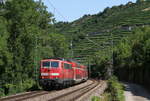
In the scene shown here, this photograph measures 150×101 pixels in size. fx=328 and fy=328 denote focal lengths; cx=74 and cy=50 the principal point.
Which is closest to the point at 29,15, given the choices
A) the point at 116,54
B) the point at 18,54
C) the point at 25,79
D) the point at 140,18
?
the point at 18,54

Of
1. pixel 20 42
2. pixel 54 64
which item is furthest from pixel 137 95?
pixel 20 42

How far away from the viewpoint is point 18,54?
43.2 metres

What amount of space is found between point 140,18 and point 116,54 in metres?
42.4

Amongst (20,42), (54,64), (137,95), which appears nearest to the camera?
(137,95)

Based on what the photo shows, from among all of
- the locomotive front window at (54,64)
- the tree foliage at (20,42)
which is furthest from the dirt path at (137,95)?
the tree foliage at (20,42)

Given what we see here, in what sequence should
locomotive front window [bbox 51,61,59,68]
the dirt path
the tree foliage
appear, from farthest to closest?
the tree foliage, locomotive front window [bbox 51,61,59,68], the dirt path

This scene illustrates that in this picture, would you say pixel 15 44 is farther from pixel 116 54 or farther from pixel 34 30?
pixel 116 54

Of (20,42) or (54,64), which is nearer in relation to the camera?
(54,64)

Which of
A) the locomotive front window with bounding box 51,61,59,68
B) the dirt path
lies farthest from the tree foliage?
the dirt path

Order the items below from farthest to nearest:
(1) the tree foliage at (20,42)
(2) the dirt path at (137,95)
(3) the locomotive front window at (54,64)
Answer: (1) the tree foliage at (20,42)
(3) the locomotive front window at (54,64)
(2) the dirt path at (137,95)

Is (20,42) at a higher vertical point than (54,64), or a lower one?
higher

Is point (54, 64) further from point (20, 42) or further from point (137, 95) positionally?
point (20, 42)

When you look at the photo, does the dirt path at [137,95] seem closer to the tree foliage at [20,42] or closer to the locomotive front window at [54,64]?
the locomotive front window at [54,64]

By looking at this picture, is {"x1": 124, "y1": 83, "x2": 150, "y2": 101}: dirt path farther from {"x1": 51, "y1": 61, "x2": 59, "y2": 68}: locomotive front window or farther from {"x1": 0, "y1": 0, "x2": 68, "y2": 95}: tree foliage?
{"x1": 0, "y1": 0, "x2": 68, "y2": 95}: tree foliage
